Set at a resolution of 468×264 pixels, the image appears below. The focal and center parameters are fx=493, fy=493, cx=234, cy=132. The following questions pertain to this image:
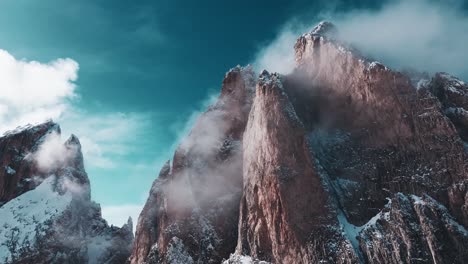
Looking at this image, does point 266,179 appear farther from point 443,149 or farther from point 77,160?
point 77,160

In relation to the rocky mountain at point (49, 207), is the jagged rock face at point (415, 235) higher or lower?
lower

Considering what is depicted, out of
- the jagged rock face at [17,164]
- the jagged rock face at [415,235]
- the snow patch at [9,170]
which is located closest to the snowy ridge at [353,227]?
the jagged rock face at [415,235]

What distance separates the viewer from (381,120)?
3061 inches

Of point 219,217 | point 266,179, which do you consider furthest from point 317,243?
point 219,217

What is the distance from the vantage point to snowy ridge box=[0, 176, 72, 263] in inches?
4569

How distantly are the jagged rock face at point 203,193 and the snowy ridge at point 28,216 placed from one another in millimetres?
31264

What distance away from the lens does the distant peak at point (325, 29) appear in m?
95.5

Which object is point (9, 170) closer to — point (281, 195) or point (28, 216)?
point (28, 216)

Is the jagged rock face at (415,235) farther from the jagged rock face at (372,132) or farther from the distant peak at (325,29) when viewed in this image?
the distant peak at (325,29)

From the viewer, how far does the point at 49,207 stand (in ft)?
412

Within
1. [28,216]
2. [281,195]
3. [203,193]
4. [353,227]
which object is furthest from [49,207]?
[353,227]

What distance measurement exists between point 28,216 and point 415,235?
95.6m

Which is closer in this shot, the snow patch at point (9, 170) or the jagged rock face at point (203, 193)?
the jagged rock face at point (203, 193)

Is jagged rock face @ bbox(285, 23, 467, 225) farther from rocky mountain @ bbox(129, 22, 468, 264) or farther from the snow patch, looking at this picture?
the snow patch
